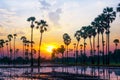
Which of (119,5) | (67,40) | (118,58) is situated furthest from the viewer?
(67,40)

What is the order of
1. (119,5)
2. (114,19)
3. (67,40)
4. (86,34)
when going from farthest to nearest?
(67,40) → (86,34) → (114,19) → (119,5)

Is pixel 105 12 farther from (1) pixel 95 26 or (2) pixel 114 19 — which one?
(1) pixel 95 26

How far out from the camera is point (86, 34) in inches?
6088

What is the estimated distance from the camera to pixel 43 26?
13362 cm

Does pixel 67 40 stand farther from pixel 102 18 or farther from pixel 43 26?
pixel 102 18

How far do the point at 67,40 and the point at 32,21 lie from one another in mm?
56849

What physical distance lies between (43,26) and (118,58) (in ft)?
176

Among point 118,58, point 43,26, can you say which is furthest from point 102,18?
point 118,58

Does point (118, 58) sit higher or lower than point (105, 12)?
lower

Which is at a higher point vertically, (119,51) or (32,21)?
(32,21)

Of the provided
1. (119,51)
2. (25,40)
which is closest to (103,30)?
(119,51)

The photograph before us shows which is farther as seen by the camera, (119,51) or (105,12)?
(119,51)

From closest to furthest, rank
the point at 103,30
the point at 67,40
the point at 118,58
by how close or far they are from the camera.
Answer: the point at 103,30, the point at 118,58, the point at 67,40

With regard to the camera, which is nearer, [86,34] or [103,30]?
[103,30]
